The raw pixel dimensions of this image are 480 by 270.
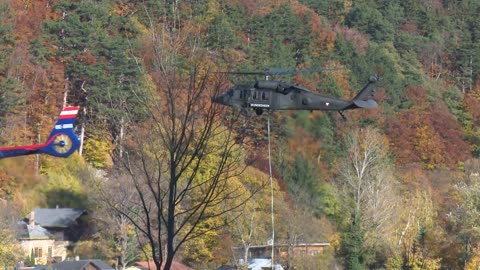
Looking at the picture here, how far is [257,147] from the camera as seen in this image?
3825 cm

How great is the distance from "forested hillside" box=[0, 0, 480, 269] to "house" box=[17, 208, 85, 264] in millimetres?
847

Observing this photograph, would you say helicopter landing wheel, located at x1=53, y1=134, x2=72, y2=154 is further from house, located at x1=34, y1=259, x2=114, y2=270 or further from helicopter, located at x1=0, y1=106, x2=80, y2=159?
house, located at x1=34, y1=259, x2=114, y2=270

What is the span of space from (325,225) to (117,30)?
24040 millimetres

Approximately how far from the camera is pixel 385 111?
69562 millimetres

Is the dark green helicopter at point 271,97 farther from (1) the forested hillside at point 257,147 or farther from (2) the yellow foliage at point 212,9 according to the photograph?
(2) the yellow foliage at point 212,9

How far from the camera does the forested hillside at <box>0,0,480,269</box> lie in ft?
116

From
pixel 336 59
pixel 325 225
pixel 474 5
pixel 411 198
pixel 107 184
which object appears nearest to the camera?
pixel 107 184

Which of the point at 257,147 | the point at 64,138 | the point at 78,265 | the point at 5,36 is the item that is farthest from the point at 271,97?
the point at 5,36

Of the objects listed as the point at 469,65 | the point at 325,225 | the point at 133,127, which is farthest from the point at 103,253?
the point at 469,65

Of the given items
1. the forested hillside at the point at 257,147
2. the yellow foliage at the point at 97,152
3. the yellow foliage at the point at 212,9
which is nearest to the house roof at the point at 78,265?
the forested hillside at the point at 257,147

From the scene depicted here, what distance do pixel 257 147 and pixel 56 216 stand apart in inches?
574

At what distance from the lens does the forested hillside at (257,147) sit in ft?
116

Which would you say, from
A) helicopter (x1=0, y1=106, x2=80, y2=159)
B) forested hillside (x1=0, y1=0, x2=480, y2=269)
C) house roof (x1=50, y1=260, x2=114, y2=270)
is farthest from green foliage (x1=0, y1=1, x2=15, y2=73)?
helicopter (x1=0, y1=106, x2=80, y2=159)

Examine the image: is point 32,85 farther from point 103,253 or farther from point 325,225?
point 325,225
